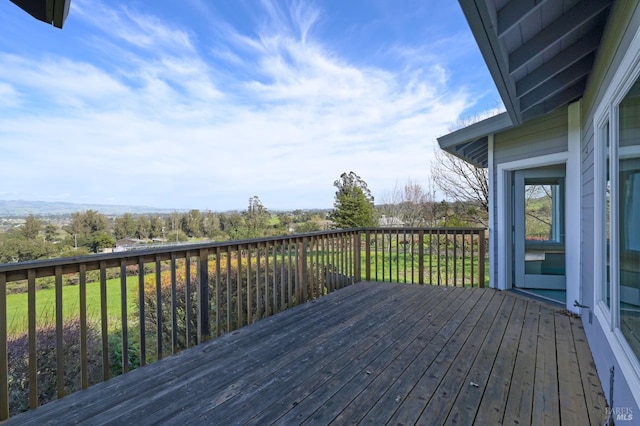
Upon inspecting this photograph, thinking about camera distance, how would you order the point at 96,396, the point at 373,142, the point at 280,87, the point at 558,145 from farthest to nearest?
the point at 373,142, the point at 280,87, the point at 558,145, the point at 96,396

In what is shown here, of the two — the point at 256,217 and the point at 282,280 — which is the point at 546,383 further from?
the point at 256,217

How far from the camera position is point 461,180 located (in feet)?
37.7

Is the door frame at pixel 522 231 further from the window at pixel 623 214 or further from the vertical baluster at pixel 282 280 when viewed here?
the vertical baluster at pixel 282 280

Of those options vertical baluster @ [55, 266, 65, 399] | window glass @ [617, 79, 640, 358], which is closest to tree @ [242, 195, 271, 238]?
vertical baluster @ [55, 266, 65, 399]

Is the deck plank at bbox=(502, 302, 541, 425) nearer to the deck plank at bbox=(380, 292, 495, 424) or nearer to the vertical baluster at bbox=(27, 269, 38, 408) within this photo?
the deck plank at bbox=(380, 292, 495, 424)

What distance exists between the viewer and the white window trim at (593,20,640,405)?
4.25 feet

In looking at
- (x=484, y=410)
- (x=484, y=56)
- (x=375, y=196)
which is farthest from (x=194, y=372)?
(x=375, y=196)

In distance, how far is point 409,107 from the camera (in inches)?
368

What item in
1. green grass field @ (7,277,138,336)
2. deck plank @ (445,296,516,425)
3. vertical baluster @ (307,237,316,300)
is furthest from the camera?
vertical baluster @ (307,237,316,300)

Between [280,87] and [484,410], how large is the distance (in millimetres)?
9252

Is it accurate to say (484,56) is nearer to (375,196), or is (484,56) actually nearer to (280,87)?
(280,87)

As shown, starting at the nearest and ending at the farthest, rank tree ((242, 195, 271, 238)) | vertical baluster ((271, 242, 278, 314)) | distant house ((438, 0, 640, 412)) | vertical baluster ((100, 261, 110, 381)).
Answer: distant house ((438, 0, 640, 412))
vertical baluster ((100, 261, 110, 381))
vertical baluster ((271, 242, 278, 314))
tree ((242, 195, 271, 238))

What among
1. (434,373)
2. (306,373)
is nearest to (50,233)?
(306,373)

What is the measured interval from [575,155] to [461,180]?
8554 mm
